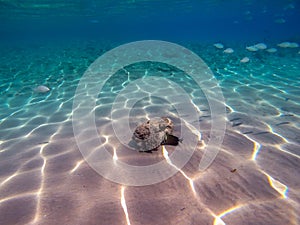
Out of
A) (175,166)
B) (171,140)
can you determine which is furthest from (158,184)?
(171,140)

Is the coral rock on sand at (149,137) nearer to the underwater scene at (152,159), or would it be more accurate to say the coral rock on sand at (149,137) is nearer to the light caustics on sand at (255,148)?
the underwater scene at (152,159)

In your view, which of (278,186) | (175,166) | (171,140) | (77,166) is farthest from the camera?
(171,140)

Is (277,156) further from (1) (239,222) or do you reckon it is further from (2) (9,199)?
(2) (9,199)

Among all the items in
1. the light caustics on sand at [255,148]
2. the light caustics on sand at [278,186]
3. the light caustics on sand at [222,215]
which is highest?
the light caustics on sand at [222,215]

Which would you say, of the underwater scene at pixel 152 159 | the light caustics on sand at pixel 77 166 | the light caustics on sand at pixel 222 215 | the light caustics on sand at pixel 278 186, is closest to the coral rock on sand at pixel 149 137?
the underwater scene at pixel 152 159

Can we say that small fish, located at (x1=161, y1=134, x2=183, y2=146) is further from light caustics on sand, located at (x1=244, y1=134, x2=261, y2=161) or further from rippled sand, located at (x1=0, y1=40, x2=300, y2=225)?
light caustics on sand, located at (x1=244, y1=134, x2=261, y2=161)

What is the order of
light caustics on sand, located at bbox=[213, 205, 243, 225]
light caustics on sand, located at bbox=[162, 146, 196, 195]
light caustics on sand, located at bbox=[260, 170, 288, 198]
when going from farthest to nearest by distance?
light caustics on sand, located at bbox=[162, 146, 196, 195] → light caustics on sand, located at bbox=[260, 170, 288, 198] → light caustics on sand, located at bbox=[213, 205, 243, 225]

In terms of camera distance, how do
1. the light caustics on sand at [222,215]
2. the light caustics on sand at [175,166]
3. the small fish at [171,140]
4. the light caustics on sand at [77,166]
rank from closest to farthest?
the light caustics on sand at [222,215] → the light caustics on sand at [175,166] → the light caustics on sand at [77,166] → the small fish at [171,140]

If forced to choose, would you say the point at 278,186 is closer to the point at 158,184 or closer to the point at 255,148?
the point at 255,148

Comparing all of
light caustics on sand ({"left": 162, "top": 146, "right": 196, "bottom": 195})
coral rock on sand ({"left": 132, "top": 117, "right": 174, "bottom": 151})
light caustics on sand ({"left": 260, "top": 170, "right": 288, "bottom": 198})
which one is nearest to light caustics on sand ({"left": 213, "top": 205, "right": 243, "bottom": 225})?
light caustics on sand ({"left": 162, "top": 146, "right": 196, "bottom": 195})

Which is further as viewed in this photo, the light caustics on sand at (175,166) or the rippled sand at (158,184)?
the light caustics on sand at (175,166)

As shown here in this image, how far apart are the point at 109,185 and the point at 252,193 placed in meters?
2.08

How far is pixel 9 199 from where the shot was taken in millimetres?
2959

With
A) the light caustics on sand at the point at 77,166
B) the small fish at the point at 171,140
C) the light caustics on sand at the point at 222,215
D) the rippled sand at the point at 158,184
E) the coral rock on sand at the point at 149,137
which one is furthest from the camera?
the small fish at the point at 171,140
